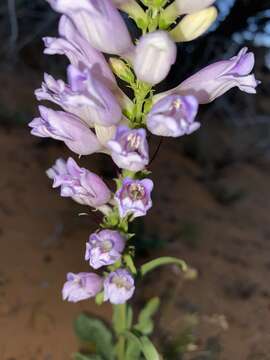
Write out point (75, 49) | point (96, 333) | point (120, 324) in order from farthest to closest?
point (96, 333), point (120, 324), point (75, 49)

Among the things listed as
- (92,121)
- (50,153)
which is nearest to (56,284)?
(92,121)

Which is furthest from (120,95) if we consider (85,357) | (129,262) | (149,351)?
(85,357)

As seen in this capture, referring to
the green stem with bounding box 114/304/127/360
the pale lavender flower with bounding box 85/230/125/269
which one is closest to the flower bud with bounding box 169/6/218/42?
the pale lavender flower with bounding box 85/230/125/269

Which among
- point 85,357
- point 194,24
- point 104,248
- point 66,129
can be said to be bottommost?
point 85,357

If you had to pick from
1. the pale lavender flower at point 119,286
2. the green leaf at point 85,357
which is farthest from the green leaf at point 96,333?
the pale lavender flower at point 119,286

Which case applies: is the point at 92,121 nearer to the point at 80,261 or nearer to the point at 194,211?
the point at 80,261

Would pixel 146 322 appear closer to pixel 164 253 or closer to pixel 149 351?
pixel 149 351

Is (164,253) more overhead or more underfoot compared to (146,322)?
more underfoot
